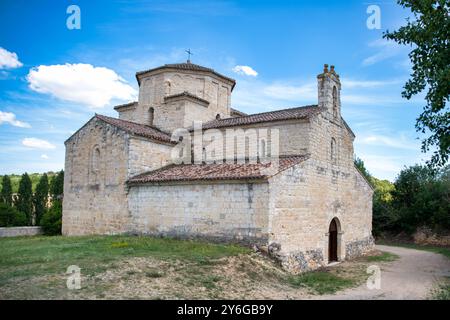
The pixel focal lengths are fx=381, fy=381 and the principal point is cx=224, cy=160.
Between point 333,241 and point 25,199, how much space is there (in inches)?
1292

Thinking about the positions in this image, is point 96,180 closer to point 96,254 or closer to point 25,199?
point 96,254

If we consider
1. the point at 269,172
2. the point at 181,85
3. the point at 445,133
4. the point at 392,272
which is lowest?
the point at 392,272

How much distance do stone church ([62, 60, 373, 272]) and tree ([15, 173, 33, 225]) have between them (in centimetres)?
2092

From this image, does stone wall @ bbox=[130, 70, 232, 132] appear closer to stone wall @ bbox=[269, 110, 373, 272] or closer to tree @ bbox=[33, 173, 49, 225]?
stone wall @ bbox=[269, 110, 373, 272]

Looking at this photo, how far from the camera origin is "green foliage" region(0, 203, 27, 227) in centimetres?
3194

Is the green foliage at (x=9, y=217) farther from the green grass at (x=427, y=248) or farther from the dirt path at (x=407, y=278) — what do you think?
the green grass at (x=427, y=248)

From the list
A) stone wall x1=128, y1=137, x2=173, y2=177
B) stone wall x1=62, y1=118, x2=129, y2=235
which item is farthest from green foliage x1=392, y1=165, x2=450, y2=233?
stone wall x1=62, y1=118, x2=129, y2=235

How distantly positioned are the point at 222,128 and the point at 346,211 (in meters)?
7.33

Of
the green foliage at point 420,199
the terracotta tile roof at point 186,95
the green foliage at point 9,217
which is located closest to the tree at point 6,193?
the green foliage at point 9,217

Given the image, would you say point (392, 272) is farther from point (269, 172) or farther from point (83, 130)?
point (83, 130)

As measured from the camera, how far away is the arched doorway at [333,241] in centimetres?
1739

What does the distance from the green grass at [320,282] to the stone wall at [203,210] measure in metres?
1.76
